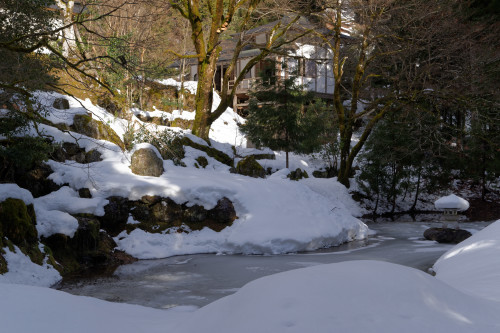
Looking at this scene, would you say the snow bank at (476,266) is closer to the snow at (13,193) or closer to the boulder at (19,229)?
the boulder at (19,229)

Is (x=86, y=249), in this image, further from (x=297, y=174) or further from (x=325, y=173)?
(x=325, y=173)

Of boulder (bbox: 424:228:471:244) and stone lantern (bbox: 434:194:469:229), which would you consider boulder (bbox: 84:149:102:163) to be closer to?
boulder (bbox: 424:228:471:244)

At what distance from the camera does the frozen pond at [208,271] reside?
723 cm

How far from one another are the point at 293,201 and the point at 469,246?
6205mm

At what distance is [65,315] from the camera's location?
3686 millimetres

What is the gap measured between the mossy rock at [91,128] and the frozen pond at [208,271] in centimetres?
607

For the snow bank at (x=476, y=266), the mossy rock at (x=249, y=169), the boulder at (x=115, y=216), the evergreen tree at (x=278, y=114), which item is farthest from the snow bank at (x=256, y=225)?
the evergreen tree at (x=278, y=114)

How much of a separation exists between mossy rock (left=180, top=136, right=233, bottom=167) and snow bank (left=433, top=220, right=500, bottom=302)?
32.8 ft

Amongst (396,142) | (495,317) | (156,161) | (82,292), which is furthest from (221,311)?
(396,142)

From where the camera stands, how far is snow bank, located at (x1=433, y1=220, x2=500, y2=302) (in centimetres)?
575

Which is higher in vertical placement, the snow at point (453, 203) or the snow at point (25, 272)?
the snow at point (453, 203)

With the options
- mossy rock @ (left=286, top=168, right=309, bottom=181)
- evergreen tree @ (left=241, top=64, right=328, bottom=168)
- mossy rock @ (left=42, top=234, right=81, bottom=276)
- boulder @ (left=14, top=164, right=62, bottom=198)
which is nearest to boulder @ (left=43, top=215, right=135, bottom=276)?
mossy rock @ (left=42, top=234, right=81, bottom=276)

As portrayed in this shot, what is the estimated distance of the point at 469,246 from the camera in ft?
27.9

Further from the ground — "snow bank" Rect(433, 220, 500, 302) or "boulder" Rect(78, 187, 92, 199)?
"boulder" Rect(78, 187, 92, 199)
